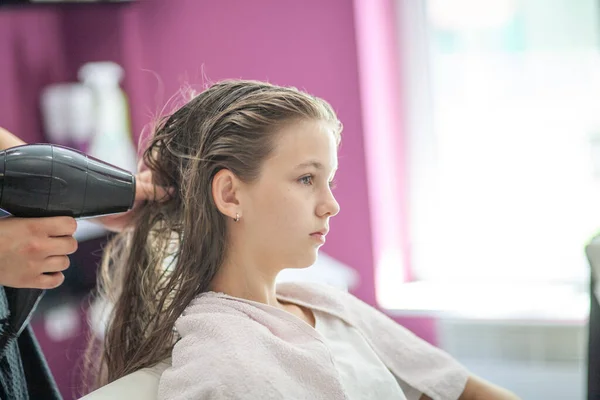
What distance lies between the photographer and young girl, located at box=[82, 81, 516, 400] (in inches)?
46.1

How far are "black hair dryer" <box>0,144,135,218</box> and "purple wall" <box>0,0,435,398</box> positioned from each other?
169cm

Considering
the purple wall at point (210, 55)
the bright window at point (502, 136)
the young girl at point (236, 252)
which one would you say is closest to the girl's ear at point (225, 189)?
the young girl at point (236, 252)

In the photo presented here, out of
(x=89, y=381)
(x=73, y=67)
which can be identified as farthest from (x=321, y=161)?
(x=73, y=67)

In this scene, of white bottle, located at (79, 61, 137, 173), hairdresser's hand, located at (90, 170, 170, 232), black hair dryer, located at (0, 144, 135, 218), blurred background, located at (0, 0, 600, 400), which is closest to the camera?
black hair dryer, located at (0, 144, 135, 218)

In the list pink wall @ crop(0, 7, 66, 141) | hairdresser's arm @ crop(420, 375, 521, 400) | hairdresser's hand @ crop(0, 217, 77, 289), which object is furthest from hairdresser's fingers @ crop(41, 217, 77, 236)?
pink wall @ crop(0, 7, 66, 141)

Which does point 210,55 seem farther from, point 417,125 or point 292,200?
point 292,200

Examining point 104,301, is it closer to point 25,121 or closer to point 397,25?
point 25,121

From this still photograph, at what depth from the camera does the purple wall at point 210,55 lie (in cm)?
279

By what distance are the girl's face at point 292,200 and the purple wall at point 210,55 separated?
153 cm

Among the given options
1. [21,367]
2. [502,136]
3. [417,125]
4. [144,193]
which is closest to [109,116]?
[417,125]

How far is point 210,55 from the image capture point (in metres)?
3.04

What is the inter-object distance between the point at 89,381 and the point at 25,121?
1.63m

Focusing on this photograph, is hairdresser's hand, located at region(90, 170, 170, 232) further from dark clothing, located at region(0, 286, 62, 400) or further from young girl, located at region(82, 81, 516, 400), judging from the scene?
dark clothing, located at region(0, 286, 62, 400)

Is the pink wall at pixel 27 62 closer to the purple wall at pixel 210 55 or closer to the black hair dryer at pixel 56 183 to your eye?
the purple wall at pixel 210 55
